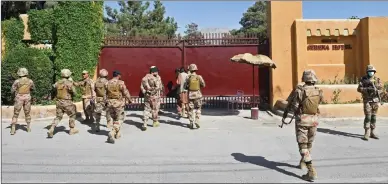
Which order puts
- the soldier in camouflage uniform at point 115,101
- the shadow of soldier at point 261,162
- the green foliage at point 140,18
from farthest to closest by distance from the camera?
the green foliage at point 140,18, the soldier in camouflage uniform at point 115,101, the shadow of soldier at point 261,162

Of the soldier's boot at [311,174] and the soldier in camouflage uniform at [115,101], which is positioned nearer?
the soldier's boot at [311,174]

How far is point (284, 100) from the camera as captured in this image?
12.5m

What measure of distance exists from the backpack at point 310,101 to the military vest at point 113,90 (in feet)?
14.3

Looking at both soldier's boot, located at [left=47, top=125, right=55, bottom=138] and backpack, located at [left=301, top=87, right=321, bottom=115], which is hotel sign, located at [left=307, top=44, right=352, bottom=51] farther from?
soldier's boot, located at [left=47, top=125, right=55, bottom=138]

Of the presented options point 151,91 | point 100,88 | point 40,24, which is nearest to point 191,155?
point 151,91

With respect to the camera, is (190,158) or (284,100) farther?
(284,100)

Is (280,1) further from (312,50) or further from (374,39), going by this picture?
(374,39)

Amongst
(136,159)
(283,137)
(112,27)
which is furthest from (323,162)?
(112,27)

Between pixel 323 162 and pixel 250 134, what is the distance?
106 inches

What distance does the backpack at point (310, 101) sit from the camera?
570cm

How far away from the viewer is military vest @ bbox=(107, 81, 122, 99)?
8.27 meters

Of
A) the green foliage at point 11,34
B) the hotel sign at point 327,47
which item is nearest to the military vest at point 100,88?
the green foliage at point 11,34

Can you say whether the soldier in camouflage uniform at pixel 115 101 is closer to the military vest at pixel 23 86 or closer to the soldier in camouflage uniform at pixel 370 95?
the military vest at pixel 23 86

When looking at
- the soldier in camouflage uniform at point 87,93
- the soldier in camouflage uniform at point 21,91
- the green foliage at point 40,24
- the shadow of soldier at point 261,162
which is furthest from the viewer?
the green foliage at point 40,24
